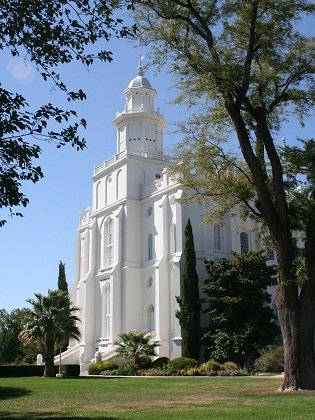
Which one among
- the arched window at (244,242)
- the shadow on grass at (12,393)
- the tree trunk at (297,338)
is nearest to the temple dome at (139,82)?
the arched window at (244,242)

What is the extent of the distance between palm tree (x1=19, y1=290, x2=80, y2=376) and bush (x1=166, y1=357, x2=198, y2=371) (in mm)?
7101

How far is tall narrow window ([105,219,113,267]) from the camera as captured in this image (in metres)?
48.4

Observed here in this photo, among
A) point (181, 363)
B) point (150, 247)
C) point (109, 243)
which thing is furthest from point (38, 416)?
point (109, 243)

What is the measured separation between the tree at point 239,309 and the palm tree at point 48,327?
942 cm

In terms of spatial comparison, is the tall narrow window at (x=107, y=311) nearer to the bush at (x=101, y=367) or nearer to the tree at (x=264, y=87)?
the bush at (x=101, y=367)

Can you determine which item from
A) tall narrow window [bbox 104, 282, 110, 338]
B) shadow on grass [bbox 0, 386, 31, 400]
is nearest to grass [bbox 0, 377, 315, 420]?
shadow on grass [bbox 0, 386, 31, 400]

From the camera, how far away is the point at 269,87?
19203 mm

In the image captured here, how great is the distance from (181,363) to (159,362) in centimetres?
291

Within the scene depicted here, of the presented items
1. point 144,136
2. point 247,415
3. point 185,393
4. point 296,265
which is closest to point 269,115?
point 296,265

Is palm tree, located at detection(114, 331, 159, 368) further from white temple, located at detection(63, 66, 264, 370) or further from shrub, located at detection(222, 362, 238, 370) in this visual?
shrub, located at detection(222, 362, 238, 370)

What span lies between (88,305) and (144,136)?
16.3 metres

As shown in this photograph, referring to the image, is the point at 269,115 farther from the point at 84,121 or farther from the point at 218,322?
the point at 218,322

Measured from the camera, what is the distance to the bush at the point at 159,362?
121 ft

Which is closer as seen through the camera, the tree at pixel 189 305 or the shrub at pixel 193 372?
the shrub at pixel 193 372
